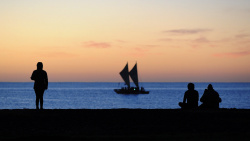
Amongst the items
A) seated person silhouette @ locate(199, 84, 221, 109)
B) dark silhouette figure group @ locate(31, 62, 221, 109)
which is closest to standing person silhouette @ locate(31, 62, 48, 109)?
dark silhouette figure group @ locate(31, 62, 221, 109)

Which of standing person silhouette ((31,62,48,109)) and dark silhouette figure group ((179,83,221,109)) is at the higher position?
standing person silhouette ((31,62,48,109))

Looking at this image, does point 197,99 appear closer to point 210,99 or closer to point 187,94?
A: point 187,94

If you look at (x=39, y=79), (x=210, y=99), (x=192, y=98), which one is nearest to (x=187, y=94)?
(x=192, y=98)
